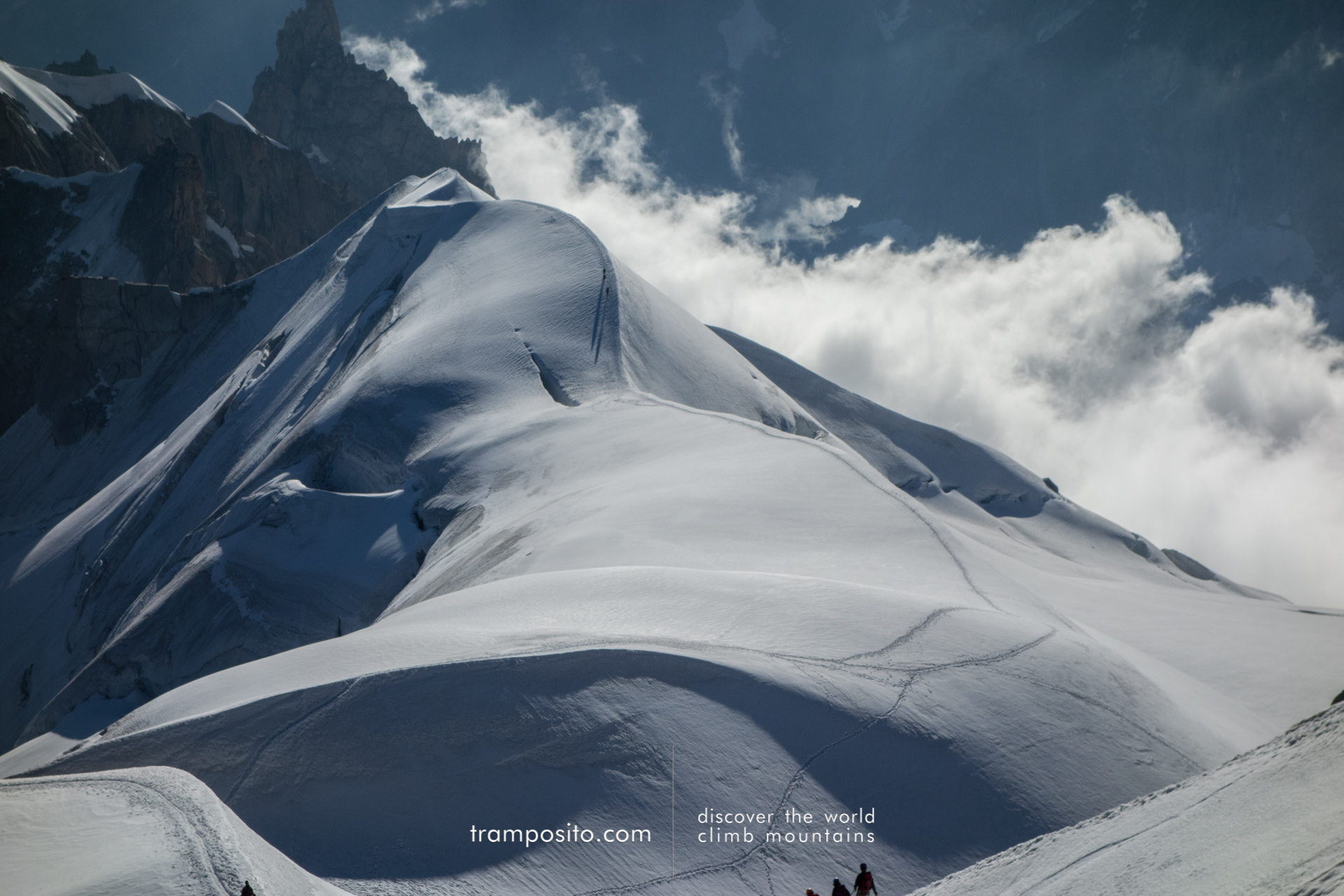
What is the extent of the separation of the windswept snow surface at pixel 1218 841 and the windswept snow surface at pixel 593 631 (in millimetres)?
1325

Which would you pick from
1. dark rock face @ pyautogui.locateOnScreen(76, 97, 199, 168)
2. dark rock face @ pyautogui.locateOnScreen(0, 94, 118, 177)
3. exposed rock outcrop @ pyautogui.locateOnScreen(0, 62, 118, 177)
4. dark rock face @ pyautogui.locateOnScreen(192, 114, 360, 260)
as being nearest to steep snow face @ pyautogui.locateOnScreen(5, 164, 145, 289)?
dark rock face @ pyautogui.locateOnScreen(0, 94, 118, 177)

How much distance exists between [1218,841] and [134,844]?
351 inches

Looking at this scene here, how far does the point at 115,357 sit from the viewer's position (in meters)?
61.1

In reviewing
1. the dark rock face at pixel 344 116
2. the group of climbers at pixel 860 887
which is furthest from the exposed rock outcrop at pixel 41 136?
the group of climbers at pixel 860 887

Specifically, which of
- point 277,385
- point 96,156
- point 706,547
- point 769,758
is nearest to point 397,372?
point 277,385

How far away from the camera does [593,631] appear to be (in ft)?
37.4

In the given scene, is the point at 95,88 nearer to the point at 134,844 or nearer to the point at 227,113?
the point at 227,113

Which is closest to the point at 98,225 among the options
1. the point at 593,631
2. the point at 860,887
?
the point at 593,631

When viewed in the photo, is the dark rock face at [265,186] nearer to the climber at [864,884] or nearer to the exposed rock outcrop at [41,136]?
the exposed rock outcrop at [41,136]

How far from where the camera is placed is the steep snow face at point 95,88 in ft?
289

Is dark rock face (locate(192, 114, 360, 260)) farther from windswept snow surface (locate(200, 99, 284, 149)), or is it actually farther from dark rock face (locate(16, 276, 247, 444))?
dark rock face (locate(16, 276, 247, 444))

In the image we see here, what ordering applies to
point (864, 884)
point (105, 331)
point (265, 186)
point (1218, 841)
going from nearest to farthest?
point (1218, 841), point (864, 884), point (105, 331), point (265, 186)

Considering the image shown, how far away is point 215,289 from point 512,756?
5979cm

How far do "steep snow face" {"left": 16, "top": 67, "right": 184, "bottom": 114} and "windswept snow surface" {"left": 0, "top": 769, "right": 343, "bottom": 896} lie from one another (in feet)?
329
